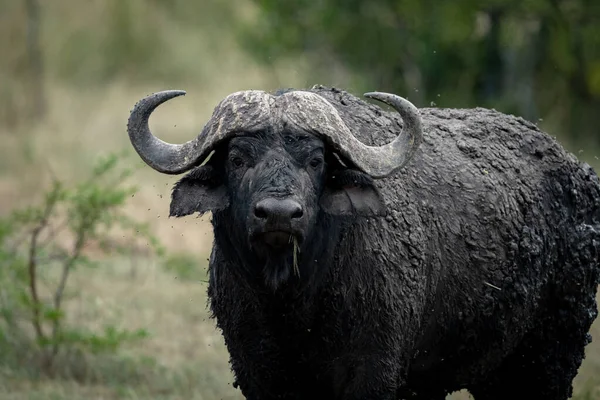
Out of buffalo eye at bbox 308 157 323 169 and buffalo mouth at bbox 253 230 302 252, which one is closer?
buffalo mouth at bbox 253 230 302 252

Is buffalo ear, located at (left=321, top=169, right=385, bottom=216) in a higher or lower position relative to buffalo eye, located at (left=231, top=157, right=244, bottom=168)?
lower

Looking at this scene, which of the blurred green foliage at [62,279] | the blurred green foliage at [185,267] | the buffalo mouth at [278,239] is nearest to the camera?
the buffalo mouth at [278,239]

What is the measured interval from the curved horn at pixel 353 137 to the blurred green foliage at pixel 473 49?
12.2 m

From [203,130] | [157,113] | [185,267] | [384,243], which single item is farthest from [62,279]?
[157,113]

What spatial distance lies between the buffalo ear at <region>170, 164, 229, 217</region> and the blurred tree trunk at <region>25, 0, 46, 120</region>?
19438 mm

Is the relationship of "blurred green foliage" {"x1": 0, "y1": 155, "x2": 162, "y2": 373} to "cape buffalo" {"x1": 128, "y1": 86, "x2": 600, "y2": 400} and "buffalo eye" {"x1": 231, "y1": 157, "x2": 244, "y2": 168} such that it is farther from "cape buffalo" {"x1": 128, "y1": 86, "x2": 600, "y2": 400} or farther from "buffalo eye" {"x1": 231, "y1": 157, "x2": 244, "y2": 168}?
"buffalo eye" {"x1": 231, "y1": 157, "x2": 244, "y2": 168}

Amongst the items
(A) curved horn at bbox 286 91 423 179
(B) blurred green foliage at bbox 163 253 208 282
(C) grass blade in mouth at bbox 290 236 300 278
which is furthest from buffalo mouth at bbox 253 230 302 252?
(B) blurred green foliage at bbox 163 253 208 282

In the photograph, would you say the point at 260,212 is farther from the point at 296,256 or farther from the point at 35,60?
the point at 35,60

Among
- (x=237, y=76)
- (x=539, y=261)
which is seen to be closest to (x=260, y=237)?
(x=539, y=261)

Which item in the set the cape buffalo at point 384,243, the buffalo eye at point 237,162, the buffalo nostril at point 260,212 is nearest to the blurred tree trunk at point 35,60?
the cape buffalo at point 384,243

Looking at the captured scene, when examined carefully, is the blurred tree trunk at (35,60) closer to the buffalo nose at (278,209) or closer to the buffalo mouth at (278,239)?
the buffalo mouth at (278,239)

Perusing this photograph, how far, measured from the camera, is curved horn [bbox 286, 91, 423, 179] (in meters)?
5.30

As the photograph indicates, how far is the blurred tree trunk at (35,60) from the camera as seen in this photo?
2464cm

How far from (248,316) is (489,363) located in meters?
1.89
